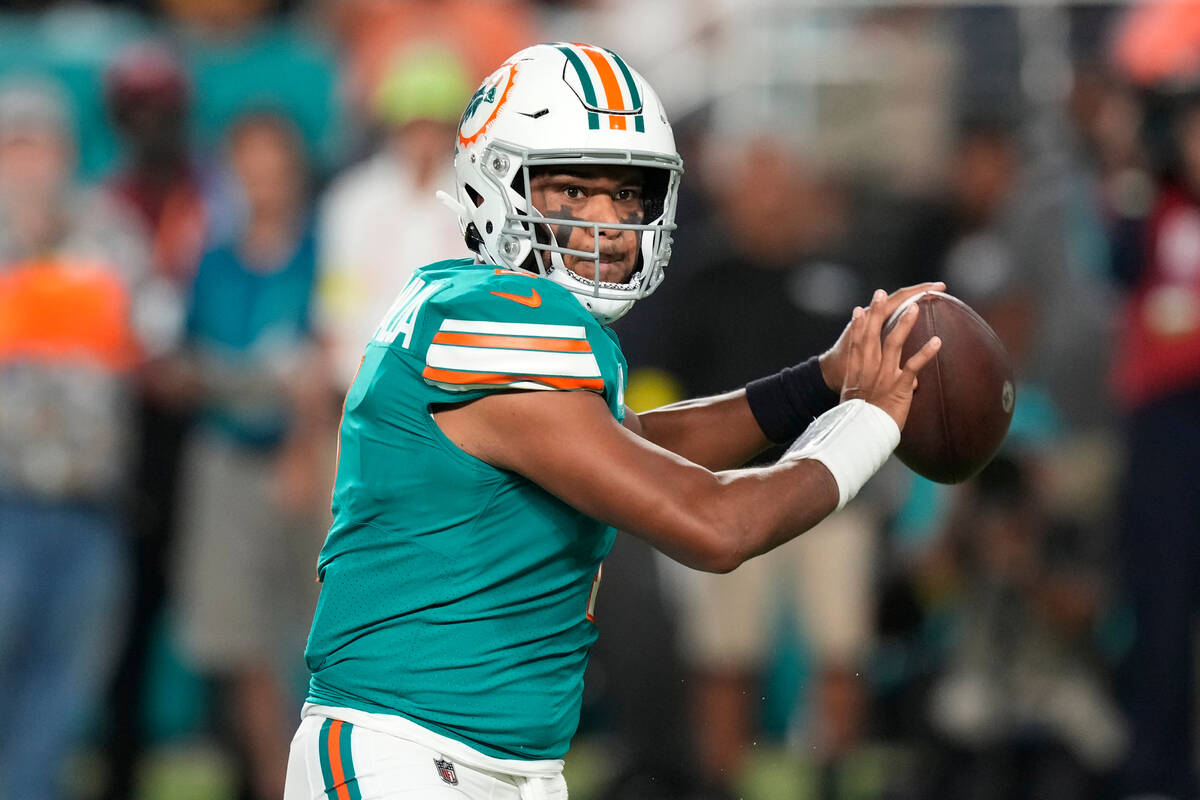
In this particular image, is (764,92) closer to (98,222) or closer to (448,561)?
(98,222)

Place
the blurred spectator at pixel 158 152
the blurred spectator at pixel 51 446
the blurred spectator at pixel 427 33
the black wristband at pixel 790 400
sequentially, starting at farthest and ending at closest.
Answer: the blurred spectator at pixel 427 33, the blurred spectator at pixel 158 152, the blurred spectator at pixel 51 446, the black wristband at pixel 790 400

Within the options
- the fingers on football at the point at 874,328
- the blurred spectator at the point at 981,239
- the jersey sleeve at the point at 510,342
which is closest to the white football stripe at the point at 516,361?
the jersey sleeve at the point at 510,342

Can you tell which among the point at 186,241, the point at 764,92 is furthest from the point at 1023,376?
the point at 186,241

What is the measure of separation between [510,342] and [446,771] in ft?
2.31

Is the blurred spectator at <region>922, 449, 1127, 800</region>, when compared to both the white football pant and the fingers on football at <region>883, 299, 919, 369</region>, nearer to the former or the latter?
the fingers on football at <region>883, 299, 919, 369</region>

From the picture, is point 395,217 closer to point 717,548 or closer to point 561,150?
point 561,150

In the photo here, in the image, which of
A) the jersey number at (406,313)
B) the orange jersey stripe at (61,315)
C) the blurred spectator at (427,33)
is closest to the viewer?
the jersey number at (406,313)

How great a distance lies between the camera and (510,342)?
2.74m

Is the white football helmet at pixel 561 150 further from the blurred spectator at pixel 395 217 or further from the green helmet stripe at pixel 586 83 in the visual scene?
the blurred spectator at pixel 395 217

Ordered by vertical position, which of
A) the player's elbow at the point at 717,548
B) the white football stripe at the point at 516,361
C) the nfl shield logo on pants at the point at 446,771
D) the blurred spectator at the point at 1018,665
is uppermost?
the white football stripe at the point at 516,361

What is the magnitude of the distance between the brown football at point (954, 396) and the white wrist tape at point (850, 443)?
0.12 metres

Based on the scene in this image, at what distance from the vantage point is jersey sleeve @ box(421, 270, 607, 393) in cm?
273

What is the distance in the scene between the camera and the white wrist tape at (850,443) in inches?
114

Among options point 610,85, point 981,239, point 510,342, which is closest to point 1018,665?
point 981,239
